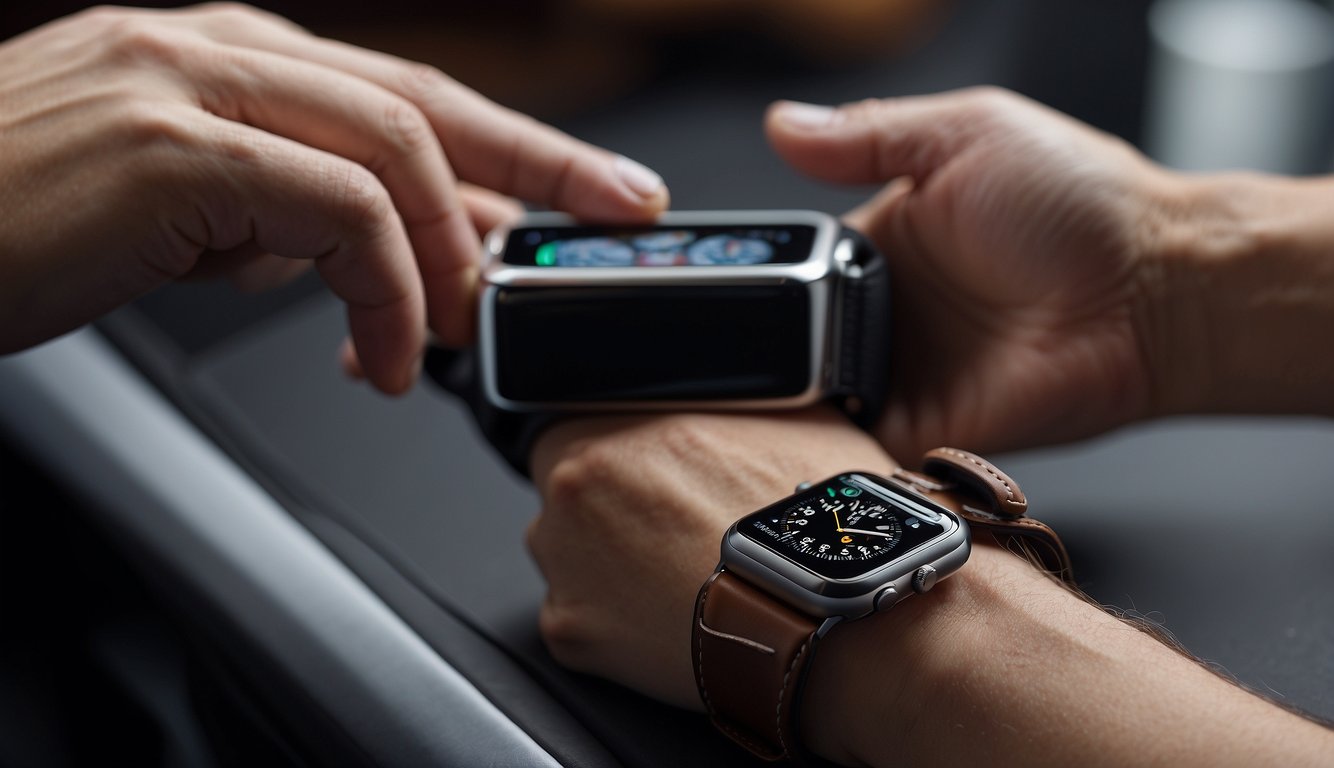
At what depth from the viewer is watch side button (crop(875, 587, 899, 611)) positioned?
1.72ft

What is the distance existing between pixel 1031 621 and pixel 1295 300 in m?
0.37

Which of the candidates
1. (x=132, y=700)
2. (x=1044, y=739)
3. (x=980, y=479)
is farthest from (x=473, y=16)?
(x=1044, y=739)

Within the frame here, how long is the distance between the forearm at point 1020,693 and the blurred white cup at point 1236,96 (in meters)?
1.02

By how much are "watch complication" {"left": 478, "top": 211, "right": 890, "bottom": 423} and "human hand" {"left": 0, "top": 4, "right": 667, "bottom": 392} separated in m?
0.06

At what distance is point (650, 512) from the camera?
0.64 m

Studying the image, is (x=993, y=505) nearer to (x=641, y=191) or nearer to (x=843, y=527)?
(x=843, y=527)

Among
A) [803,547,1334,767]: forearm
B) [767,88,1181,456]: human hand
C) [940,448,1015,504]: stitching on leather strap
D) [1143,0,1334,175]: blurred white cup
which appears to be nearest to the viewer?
[803,547,1334,767]: forearm

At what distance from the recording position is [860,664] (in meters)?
0.55

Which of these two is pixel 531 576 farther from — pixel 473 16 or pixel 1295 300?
pixel 473 16

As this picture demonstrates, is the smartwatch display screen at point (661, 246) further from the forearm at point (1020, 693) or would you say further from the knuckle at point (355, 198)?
the forearm at point (1020, 693)

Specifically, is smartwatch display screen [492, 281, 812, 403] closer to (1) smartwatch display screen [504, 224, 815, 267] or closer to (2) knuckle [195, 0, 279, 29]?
(1) smartwatch display screen [504, 224, 815, 267]

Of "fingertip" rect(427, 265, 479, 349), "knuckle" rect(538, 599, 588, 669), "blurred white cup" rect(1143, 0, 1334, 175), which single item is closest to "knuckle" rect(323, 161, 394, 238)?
"fingertip" rect(427, 265, 479, 349)

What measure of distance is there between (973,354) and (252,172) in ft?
1.55

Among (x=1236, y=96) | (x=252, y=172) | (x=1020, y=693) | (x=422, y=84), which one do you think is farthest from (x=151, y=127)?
(x=1236, y=96)
